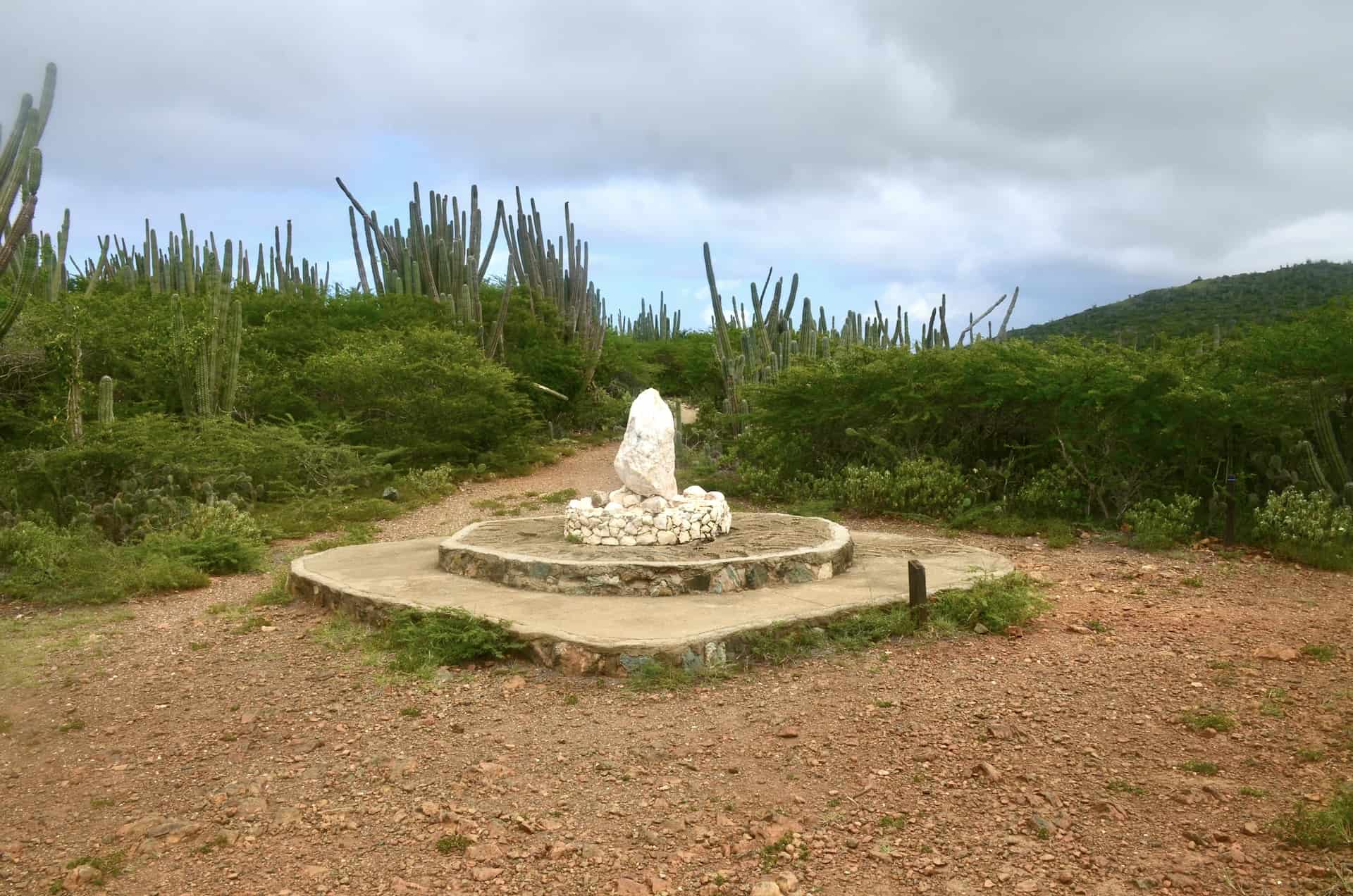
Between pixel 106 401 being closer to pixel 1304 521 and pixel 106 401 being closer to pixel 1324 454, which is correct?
pixel 1304 521

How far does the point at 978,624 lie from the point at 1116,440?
5.27m

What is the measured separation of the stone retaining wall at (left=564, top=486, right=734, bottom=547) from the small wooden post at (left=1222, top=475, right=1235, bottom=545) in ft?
15.9

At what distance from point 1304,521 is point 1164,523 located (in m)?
1.14

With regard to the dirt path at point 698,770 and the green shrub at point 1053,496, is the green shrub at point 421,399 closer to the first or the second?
the green shrub at point 1053,496

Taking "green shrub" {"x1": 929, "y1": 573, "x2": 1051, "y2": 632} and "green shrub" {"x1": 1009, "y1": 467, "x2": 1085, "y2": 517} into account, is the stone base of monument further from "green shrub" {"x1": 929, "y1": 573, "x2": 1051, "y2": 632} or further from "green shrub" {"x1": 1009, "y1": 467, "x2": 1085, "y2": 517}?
"green shrub" {"x1": 1009, "y1": 467, "x2": 1085, "y2": 517}

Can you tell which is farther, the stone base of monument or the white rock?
the white rock

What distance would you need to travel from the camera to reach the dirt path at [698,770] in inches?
144

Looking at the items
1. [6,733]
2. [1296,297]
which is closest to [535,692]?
[6,733]

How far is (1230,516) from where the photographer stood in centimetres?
941

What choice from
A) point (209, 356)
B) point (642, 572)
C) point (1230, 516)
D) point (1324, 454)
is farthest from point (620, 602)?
point (209, 356)

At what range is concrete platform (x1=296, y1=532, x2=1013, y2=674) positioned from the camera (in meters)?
5.66

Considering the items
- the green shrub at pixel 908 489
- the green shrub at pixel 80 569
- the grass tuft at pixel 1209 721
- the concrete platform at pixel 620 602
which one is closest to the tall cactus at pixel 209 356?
the green shrub at pixel 80 569

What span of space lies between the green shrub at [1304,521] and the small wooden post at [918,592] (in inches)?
180

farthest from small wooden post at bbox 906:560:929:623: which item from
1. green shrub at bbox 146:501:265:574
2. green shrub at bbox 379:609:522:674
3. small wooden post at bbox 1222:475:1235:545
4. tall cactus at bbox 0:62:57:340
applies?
tall cactus at bbox 0:62:57:340
